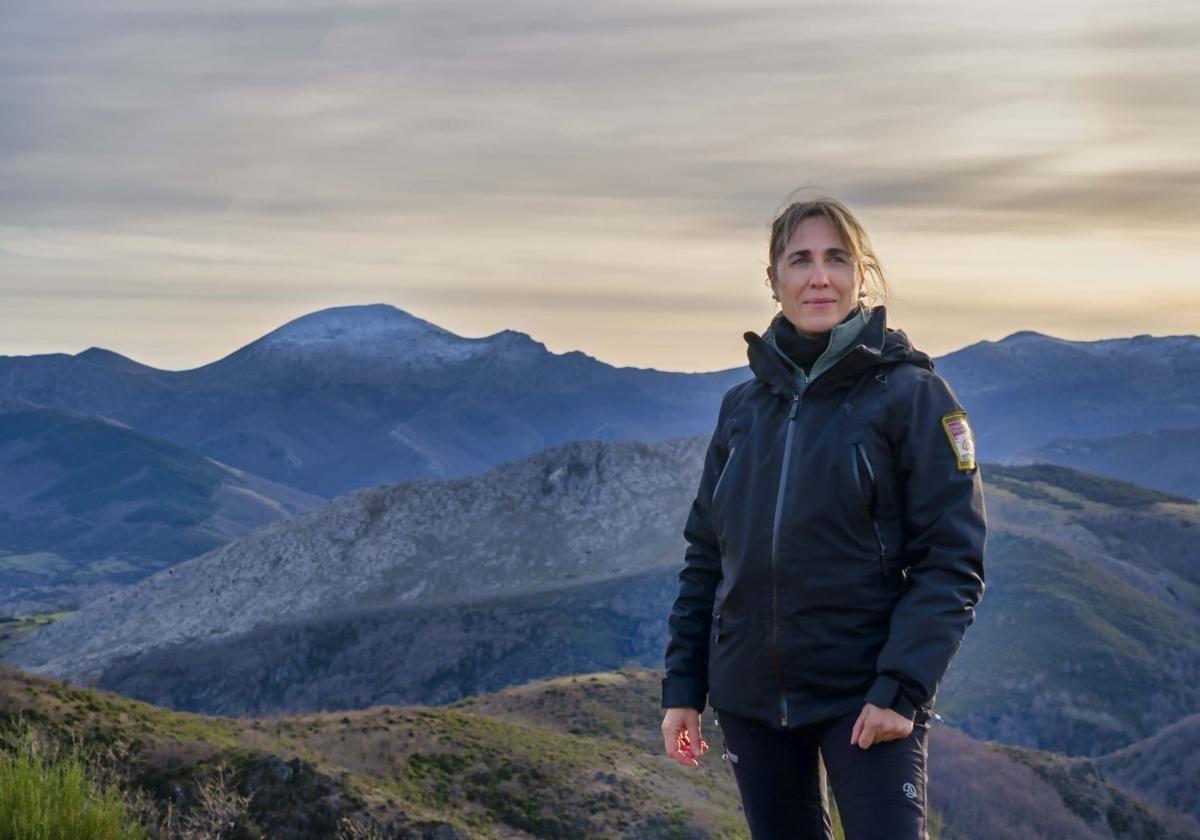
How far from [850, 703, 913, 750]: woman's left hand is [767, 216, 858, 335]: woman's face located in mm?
1284

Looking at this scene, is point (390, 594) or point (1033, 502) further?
point (1033, 502)

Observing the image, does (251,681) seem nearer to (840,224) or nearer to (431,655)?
(431,655)

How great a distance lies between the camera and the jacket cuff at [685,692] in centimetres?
469

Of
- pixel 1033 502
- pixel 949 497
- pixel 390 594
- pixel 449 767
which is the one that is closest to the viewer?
pixel 949 497

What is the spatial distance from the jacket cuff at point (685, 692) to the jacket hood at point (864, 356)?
1.10 metres

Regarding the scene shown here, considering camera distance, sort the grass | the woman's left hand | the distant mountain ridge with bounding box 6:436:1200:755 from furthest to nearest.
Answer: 1. the grass
2. the distant mountain ridge with bounding box 6:436:1200:755
3. the woman's left hand

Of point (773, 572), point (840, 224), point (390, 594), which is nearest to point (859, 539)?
point (773, 572)

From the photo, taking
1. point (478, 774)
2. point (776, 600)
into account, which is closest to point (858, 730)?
point (776, 600)

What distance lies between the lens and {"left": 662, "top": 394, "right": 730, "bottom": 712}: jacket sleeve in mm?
4738

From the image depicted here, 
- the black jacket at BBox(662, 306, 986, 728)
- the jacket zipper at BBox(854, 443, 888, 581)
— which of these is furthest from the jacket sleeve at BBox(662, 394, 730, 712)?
the jacket zipper at BBox(854, 443, 888, 581)

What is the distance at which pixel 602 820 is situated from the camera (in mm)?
19641

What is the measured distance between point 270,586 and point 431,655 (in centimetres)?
1781

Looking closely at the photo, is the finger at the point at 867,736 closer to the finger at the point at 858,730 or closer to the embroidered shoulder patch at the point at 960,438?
the finger at the point at 858,730

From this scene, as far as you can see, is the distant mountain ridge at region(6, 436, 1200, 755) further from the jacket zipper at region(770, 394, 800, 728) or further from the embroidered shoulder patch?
the embroidered shoulder patch
